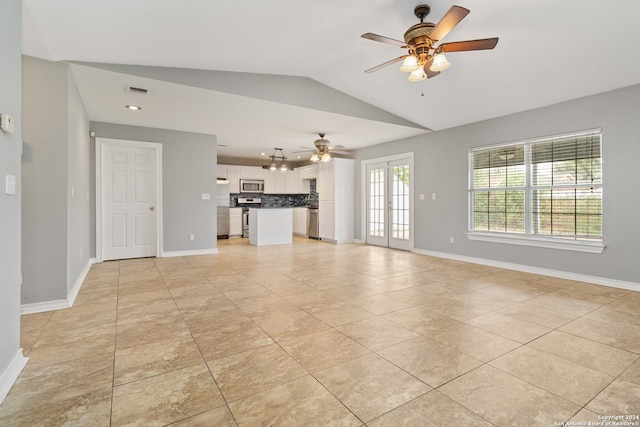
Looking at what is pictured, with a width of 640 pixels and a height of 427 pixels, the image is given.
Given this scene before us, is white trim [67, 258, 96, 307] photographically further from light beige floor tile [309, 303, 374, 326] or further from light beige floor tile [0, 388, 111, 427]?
light beige floor tile [309, 303, 374, 326]

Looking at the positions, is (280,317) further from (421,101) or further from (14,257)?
(421,101)

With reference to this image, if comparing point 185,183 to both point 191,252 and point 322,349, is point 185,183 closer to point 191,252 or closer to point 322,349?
point 191,252

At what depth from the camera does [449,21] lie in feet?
7.64

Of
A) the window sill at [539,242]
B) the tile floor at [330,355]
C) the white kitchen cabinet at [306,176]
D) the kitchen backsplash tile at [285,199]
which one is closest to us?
the tile floor at [330,355]

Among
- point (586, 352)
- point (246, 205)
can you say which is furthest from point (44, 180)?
point (246, 205)

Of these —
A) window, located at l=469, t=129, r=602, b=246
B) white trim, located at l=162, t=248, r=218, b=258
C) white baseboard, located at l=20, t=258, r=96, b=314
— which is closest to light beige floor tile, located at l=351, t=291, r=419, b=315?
window, located at l=469, t=129, r=602, b=246

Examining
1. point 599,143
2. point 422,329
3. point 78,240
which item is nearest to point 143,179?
point 78,240

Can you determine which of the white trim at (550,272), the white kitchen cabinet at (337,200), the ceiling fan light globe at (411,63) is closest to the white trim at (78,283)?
the ceiling fan light globe at (411,63)

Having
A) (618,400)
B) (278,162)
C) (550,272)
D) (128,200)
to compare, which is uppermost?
(278,162)

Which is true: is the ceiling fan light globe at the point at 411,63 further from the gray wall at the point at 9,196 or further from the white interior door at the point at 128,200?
the white interior door at the point at 128,200

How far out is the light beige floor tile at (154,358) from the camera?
1896mm

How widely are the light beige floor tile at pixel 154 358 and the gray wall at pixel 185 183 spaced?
3.89 metres

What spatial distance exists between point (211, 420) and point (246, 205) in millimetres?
8489

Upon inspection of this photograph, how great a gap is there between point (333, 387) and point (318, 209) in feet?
22.8
